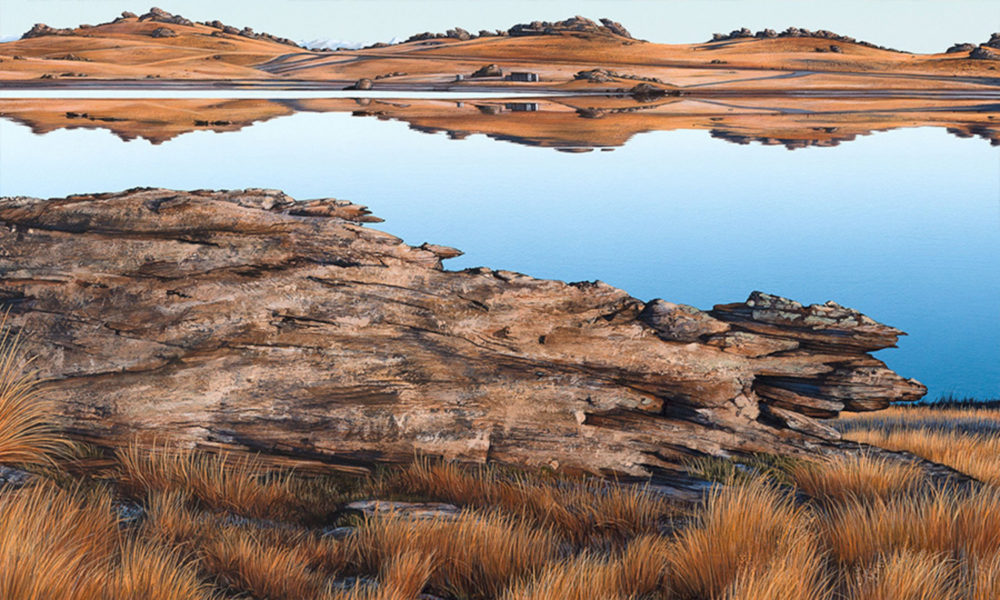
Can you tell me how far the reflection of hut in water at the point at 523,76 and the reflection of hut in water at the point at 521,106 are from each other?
26534 mm

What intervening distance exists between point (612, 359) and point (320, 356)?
2857mm

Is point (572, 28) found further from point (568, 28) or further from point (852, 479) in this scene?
point (852, 479)

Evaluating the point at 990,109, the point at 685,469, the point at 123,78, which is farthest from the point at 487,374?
the point at 123,78

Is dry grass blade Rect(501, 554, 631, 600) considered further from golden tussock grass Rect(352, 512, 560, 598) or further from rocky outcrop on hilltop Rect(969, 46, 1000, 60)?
rocky outcrop on hilltop Rect(969, 46, 1000, 60)

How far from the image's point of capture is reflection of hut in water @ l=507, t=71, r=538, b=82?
66.4 metres

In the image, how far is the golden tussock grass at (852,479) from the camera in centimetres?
712

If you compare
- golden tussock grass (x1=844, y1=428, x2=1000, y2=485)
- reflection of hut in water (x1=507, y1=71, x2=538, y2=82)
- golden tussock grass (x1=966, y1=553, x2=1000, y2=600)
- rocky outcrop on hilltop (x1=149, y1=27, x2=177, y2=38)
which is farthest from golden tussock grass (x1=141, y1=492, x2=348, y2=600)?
rocky outcrop on hilltop (x1=149, y1=27, x2=177, y2=38)

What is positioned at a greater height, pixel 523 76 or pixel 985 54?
pixel 985 54

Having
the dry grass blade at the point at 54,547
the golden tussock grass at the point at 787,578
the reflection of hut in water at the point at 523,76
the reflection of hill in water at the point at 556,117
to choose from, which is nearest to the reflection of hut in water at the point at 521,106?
the reflection of hill in water at the point at 556,117

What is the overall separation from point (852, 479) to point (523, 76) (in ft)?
210

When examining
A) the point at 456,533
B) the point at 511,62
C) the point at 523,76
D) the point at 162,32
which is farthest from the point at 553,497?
the point at 162,32

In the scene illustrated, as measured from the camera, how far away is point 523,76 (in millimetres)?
67812

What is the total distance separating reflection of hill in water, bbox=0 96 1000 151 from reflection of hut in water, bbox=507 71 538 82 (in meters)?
19.1

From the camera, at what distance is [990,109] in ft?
157
